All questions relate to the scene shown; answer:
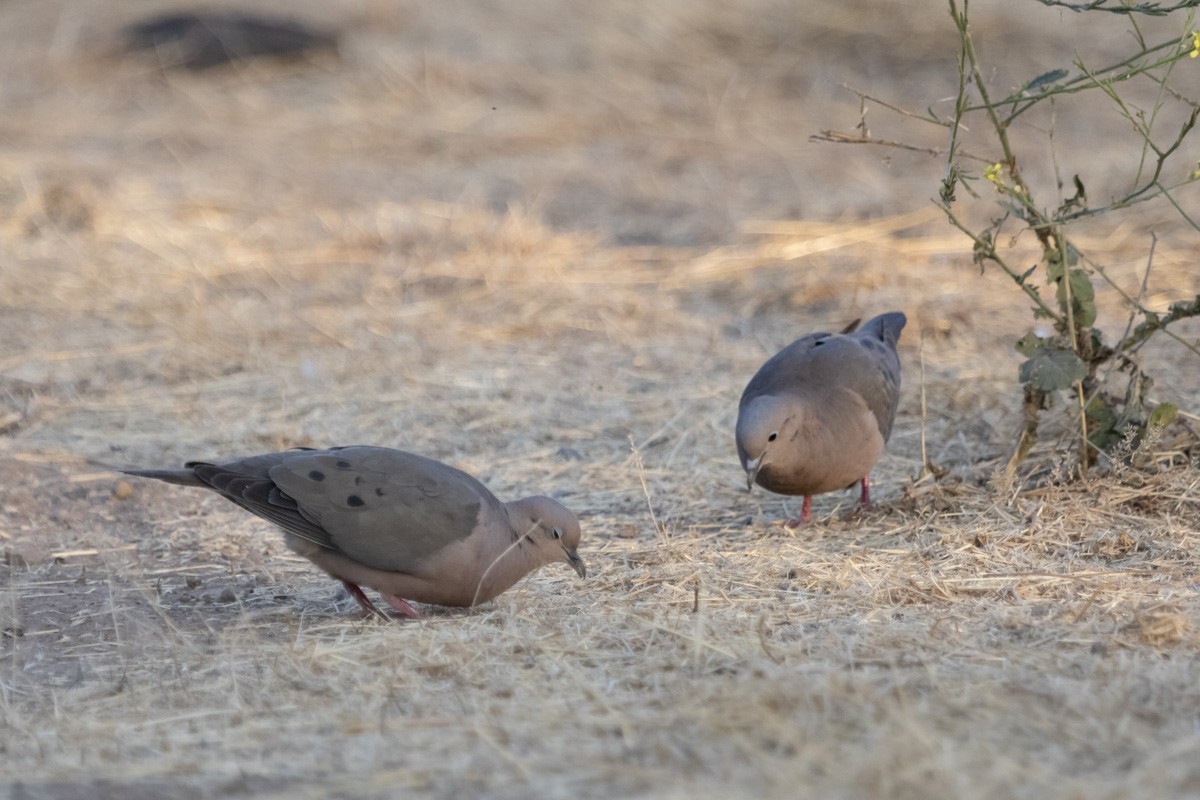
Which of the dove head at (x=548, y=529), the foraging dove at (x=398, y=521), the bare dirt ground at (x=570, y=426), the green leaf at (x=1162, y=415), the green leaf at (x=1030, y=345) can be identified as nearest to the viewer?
the bare dirt ground at (x=570, y=426)

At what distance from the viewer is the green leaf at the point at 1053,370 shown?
4.58m

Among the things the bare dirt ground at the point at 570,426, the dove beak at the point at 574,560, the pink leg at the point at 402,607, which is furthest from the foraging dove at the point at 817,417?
the pink leg at the point at 402,607

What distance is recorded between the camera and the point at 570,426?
6.25 m

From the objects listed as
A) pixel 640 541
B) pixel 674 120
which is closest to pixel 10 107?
pixel 674 120

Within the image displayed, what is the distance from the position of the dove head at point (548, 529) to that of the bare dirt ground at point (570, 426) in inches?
6.0

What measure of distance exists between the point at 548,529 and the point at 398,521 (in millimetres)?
447

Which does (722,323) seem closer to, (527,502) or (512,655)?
(527,502)

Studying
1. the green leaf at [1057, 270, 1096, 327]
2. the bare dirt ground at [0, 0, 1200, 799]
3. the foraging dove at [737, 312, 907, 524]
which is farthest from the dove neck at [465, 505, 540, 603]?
the green leaf at [1057, 270, 1096, 327]

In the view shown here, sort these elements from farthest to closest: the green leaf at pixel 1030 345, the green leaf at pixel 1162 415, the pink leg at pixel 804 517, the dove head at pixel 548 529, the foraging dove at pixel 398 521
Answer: the pink leg at pixel 804 517 → the green leaf at pixel 1030 345 → the green leaf at pixel 1162 415 → the dove head at pixel 548 529 → the foraging dove at pixel 398 521

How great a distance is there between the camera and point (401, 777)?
109 inches

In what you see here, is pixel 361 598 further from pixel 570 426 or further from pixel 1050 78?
pixel 1050 78

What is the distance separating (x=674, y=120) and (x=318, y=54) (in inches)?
153

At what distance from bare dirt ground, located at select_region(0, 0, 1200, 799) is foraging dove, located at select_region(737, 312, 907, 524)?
0.19m

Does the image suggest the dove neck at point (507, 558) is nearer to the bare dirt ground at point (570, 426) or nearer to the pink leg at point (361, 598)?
the bare dirt ground at point (570, 426)
